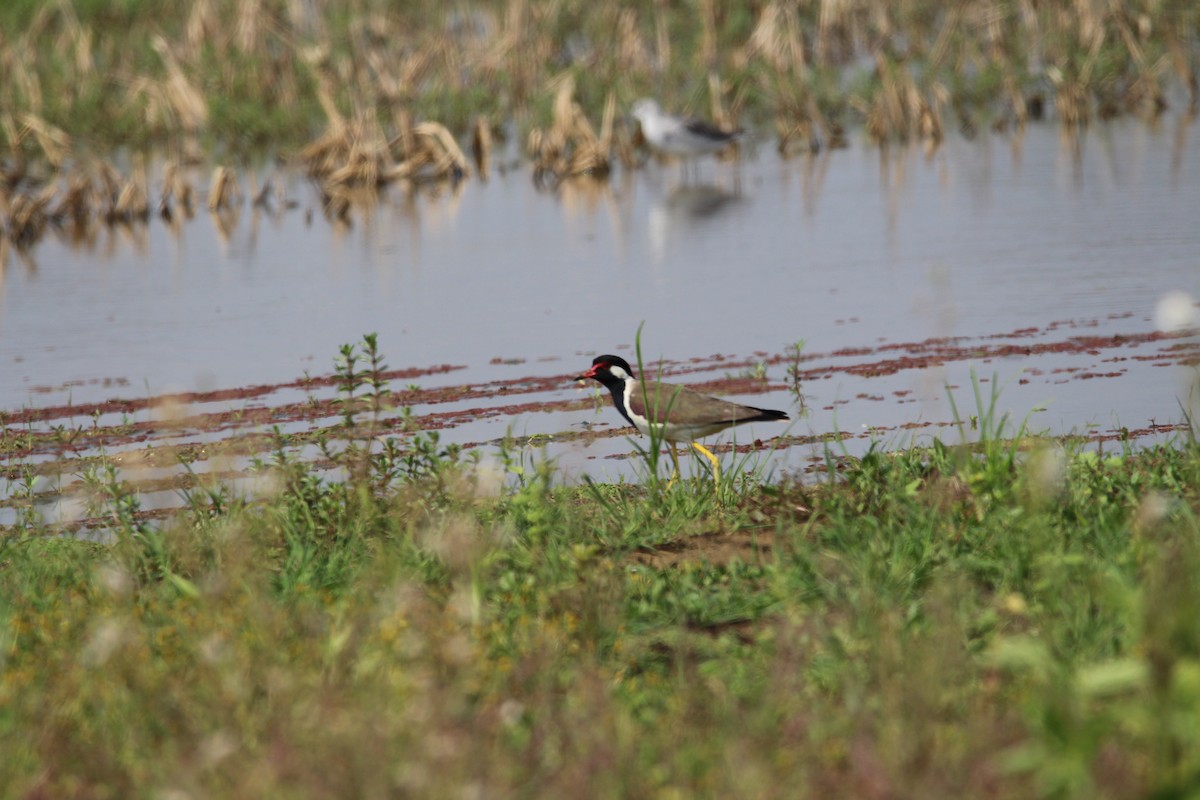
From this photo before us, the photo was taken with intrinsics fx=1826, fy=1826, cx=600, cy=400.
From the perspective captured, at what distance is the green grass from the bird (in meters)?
15.0

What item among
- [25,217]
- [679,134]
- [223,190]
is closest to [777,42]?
[679,134]

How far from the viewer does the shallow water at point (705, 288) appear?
10.6 metres

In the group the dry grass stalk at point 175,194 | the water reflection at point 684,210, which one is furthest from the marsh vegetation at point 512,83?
the water reflection at point 684,210

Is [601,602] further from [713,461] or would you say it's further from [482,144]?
[482,144]

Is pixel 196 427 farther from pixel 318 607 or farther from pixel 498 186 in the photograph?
pixel 498 186

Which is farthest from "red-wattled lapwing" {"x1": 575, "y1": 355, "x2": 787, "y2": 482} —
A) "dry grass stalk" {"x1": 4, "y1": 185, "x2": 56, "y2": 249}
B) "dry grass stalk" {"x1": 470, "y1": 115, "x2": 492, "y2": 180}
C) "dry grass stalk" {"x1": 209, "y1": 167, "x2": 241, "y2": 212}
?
"dry grass stalk" {"x1": 470, "y1": 115, "x2": 492, "y2": 180}

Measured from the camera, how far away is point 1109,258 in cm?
1448

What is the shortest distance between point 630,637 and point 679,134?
56.6ft

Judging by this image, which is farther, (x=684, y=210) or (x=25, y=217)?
(x=25, y=217)

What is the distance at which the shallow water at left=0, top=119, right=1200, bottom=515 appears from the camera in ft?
34.8

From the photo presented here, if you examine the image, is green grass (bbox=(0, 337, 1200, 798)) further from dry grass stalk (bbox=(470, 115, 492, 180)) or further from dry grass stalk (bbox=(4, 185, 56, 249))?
dry grass stalk (bbox=(470, 115, 492, 180))

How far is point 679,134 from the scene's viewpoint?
22.5 m

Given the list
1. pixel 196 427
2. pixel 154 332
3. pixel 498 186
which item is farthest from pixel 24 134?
pixel 196 427

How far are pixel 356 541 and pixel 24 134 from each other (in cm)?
1842
